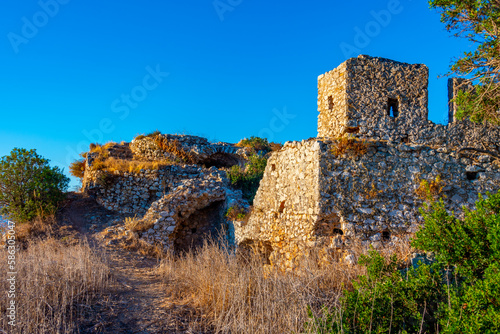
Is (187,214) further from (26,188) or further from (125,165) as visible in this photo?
(26,188)

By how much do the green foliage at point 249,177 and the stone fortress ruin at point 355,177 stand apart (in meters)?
1.74

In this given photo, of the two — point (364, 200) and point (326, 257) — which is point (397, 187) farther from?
point (326, 257)

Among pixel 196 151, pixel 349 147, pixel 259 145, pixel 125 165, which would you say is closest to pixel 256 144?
pixel 259 145

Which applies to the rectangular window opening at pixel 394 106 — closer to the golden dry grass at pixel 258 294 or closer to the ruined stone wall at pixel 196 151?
the golden dry grass at pixel 258 294

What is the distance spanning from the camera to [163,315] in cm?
541

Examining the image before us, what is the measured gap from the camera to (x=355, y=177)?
22.7ft

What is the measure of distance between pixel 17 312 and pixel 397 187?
6.71 m

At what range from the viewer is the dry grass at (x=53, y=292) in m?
4.55

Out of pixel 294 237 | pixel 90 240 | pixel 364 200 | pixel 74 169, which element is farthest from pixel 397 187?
pixel 74 169

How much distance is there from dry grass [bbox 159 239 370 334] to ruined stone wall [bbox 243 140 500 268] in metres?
1.01

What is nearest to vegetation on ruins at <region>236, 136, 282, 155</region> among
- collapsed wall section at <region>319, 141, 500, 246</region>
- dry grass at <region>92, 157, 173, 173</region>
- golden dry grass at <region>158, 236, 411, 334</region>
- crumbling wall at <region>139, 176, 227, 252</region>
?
dry grass at <region>92, 157, 173, 173</region>

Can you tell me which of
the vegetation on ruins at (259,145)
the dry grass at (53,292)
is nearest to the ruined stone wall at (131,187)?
the vegetation on ruins at (259,145)

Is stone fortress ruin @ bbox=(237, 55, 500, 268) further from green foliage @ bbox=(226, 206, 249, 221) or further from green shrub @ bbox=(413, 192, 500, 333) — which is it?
green foliage @ bbox=(226, 206, 249, 221)

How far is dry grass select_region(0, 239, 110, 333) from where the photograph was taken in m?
4.55
